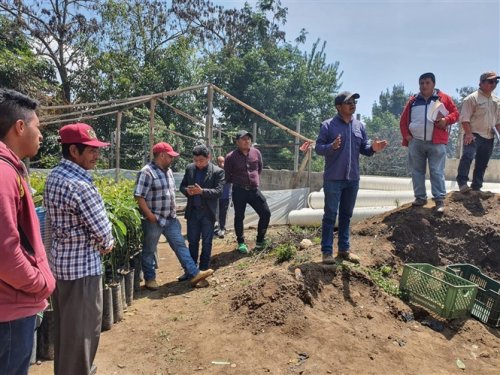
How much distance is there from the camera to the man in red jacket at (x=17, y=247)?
1.66 metres

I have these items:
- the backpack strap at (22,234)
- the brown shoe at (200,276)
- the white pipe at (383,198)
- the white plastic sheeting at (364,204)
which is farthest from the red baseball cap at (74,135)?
the white pipe at (383,198)

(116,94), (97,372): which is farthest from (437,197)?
(116,94)

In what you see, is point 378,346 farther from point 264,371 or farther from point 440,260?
point 440,260

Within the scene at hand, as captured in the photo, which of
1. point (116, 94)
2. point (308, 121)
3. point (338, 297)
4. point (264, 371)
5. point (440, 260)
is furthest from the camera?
point (308, 121)

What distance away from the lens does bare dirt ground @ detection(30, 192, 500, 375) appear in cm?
334

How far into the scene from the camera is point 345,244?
4.71 metres

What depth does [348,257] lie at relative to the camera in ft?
15.6

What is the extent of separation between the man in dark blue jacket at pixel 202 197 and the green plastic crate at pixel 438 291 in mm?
2472

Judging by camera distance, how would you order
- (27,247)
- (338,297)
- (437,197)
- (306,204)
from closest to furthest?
(27,247) < (338,297) < (437,197) < (306,204)

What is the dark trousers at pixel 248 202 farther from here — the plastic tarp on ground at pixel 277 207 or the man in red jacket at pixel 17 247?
the man in red jacket at pixel 17 247

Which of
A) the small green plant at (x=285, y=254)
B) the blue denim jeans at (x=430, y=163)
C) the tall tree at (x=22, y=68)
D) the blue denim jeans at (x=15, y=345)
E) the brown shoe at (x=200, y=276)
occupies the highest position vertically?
the tall tree at (x=22, y=68)

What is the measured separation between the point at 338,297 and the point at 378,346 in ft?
2.46

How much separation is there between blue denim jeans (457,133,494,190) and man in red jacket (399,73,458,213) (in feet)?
2.08

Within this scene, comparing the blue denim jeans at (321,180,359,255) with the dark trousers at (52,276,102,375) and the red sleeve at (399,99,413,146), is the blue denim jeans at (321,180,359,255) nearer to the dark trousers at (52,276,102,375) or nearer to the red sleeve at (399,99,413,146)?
the red sleeve at (399,99,413,146)
